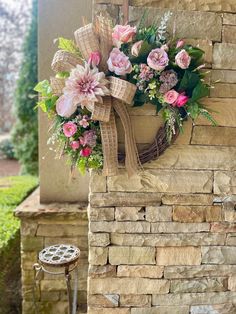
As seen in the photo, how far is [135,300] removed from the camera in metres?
1.41

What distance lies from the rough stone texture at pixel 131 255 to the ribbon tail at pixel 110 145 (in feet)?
1.29

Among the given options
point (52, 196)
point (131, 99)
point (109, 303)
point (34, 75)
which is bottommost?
point (109, 303)

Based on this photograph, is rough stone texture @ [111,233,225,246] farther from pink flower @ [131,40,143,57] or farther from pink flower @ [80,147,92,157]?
pink flower @ [131,40,143,57]

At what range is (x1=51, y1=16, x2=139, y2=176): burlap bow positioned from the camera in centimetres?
116

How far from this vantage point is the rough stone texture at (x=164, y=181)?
1.33 meters

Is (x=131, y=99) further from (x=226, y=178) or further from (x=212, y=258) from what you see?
(x=212, y=258)

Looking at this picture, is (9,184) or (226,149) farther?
(9,184)

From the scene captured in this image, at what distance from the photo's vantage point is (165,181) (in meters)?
1.33

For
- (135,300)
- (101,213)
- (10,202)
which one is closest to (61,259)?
(101,213)

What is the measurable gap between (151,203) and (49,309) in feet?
3.94

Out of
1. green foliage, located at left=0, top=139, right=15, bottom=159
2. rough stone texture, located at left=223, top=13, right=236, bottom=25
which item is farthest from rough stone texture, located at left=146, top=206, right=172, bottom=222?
green foliage, located at left=0, top=139, right=15, bottom=159

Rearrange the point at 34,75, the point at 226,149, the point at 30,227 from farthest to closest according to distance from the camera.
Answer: the point at 34,75, the point at 30,227, the point at 226,149

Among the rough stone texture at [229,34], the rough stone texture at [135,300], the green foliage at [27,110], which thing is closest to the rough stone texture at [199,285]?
the rough stone texture at [135,300]

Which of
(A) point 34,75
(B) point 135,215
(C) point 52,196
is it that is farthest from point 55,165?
(A) point 34,75
